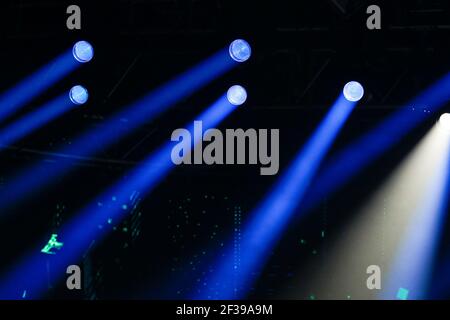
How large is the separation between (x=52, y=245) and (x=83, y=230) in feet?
0.98

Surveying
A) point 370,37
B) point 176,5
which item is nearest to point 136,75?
point 176,5

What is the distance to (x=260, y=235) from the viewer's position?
685 cm

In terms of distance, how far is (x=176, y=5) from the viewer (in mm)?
5715

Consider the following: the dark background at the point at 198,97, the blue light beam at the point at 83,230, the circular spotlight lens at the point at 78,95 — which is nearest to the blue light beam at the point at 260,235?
the dark background at the point at 198,97

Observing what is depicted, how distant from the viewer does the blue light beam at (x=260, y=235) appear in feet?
22.2

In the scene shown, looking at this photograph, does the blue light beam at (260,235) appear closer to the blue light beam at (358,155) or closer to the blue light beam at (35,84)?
the blue light beam at (358,155)

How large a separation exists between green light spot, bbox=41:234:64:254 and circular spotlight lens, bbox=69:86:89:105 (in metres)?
1.30

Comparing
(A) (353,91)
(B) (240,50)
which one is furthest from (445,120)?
(B) (240,50)

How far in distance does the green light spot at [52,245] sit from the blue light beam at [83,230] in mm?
35

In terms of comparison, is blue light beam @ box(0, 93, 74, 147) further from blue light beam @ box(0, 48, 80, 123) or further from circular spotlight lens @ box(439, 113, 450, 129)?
circular spotlight lens @ box(439, 113, 450, 129)

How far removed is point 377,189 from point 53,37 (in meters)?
3.07

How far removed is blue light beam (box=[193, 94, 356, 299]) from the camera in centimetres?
678

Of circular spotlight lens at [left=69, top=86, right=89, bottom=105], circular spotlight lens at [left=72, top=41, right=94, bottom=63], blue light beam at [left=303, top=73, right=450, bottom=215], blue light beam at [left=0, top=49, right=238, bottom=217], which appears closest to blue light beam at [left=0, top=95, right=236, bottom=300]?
blue light beam at [left=0, top=49, right=238, bottom=217]
